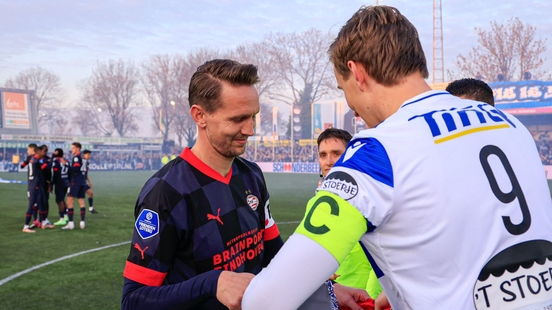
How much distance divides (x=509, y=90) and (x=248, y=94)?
38.5m

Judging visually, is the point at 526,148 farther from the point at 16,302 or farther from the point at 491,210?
the point at 16,302

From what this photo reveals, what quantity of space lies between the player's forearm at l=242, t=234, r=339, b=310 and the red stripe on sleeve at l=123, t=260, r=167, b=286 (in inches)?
37.1

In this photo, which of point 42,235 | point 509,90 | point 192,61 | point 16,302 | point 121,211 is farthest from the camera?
point 192,61

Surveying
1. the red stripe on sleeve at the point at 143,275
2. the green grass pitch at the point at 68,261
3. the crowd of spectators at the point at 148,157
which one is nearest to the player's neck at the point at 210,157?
the red stripe on sleeve at the point at 143,275

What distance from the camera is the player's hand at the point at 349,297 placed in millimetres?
2271

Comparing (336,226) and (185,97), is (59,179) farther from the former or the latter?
(185,97)

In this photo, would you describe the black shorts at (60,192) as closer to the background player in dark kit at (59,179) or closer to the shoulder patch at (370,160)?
the background player in dark kit at (59,179)

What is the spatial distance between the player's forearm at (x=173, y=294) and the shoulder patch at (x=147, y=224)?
0.22 m

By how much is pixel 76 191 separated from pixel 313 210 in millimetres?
13061

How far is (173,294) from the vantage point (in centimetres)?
202

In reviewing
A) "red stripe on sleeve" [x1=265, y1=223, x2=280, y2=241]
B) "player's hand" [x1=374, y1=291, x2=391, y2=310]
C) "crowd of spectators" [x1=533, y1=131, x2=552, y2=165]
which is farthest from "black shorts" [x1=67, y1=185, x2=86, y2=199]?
"crowd of spectators" [x1=533, y1=131, x2=552, y2=165]

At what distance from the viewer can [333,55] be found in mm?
1807

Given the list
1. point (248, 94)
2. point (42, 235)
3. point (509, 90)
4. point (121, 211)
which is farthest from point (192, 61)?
point (248, 94)

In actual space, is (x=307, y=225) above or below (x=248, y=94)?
below
